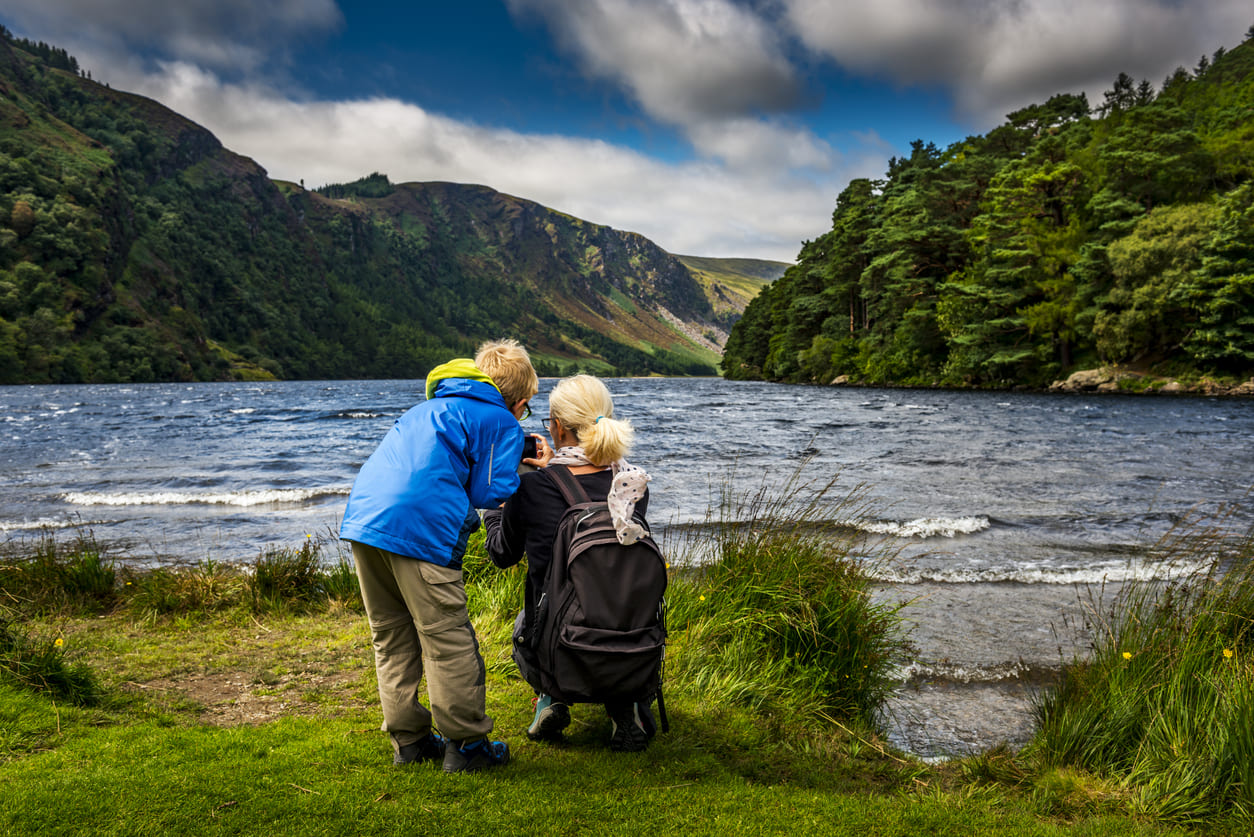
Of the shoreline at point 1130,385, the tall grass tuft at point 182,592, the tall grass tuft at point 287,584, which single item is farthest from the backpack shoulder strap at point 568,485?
the shoreline at point 1130,385

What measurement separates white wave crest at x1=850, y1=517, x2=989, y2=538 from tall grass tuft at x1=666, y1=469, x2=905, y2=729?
5388mm

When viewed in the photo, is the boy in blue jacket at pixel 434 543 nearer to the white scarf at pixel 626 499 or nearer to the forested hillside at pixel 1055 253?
the white scarf at pixel 626 499

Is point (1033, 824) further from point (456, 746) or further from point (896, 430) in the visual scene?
point (896, 430)

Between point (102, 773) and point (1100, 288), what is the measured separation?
157 feet

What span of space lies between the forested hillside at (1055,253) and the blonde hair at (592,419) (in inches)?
1569

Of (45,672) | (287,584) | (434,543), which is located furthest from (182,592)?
(434,543)

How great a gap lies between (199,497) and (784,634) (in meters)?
13.4

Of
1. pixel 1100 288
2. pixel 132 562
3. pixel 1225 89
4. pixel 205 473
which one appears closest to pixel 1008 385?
pixel 1100 288

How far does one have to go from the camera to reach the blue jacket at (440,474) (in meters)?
3.02

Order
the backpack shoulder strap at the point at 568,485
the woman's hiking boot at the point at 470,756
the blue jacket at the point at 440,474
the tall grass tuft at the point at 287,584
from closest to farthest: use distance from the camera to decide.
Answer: the blue jacket at the point at 440,474, the woman's hiking boot at the point at 470,756, the backpack shoulder strap at the point at 568,485, the tall grass tuft at the point at 287,584

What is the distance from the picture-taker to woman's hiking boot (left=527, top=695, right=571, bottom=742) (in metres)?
3.65

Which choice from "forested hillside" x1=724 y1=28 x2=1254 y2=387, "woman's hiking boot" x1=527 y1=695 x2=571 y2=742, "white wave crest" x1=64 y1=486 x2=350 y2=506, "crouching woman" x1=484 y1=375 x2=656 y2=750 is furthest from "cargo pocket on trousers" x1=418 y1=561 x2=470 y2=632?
"forested hillside" x1=724 y1=28 x2=1254 y2=387

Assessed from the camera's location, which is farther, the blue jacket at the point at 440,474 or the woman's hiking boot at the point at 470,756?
the woman's hiking boot at the point at 470,756

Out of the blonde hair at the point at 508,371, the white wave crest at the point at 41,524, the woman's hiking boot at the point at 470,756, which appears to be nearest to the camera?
the woman's hiking boot at the point at 470,756
